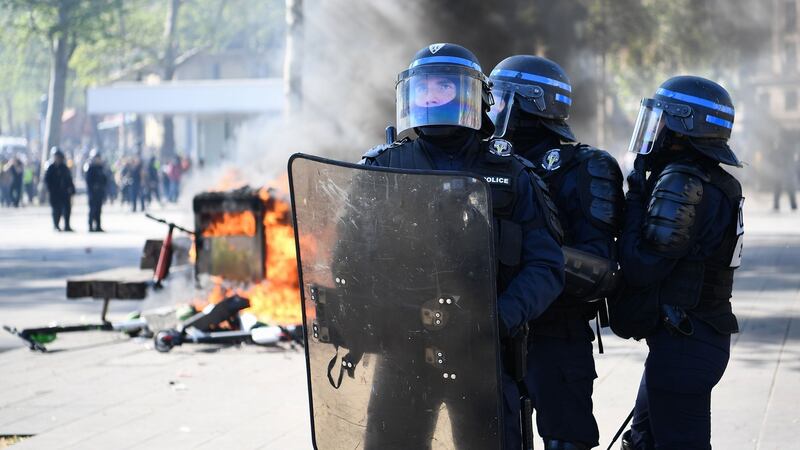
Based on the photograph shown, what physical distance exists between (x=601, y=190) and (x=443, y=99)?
0.84m

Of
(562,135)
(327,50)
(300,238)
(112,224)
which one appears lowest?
(112,224)

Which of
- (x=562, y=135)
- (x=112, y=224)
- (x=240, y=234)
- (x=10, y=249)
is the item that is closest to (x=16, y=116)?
(x=112, y=224)

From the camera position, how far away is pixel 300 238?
3.28m

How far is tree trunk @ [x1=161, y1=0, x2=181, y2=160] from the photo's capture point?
50031 millimetres

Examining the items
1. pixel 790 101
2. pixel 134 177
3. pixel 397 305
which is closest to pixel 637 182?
pixel 397 305

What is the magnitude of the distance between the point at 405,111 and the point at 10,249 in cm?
1641

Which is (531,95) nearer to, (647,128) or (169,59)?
(647,128)

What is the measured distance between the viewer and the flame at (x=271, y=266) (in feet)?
30.5

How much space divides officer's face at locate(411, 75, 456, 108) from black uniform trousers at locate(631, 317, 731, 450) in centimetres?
111

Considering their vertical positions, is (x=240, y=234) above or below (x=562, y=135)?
below

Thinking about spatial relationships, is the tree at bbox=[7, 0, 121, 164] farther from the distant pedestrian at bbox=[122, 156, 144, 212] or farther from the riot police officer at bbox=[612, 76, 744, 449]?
the riot police officer at bbox=[612, 76, 744, 449]

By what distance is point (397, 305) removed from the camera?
10.0ft

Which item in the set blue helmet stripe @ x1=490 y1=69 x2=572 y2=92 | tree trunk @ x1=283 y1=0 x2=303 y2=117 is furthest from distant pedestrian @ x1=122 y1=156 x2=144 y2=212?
blue helmet stripe @ x1=490 y1=69 x2=572 y2=92

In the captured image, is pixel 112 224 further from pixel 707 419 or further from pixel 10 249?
pixel 707 419
